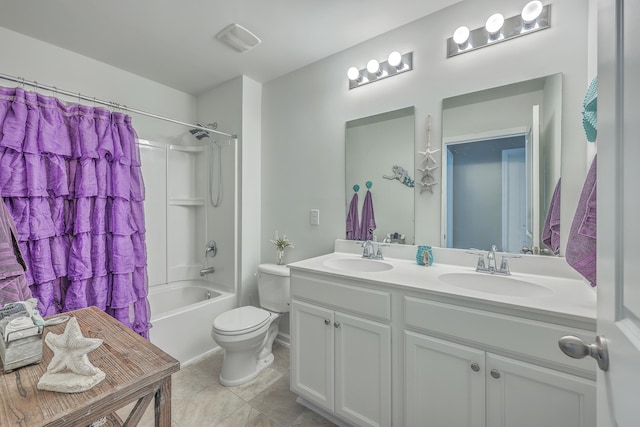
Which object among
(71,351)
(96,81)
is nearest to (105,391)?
(71,351)

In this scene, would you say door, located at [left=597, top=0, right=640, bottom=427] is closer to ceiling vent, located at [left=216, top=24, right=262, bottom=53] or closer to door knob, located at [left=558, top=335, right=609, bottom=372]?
door knob, located at [left=558, top=335, right=609, bottom=372]

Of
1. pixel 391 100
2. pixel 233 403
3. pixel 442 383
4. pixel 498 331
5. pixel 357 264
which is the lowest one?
pixel 233 403

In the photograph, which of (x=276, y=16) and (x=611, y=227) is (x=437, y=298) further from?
(x=276, y=16)

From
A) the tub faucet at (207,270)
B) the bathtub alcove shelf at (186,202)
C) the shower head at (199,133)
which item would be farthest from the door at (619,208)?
the bathtub alcove shelf at (186,202)

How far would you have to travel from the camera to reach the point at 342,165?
82.0 inches

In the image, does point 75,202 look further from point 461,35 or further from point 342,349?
point 461,35

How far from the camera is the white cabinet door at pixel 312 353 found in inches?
57.2

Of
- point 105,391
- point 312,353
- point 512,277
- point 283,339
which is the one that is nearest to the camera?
point 105,391

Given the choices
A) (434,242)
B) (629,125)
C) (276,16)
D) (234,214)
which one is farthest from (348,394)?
(276,16)

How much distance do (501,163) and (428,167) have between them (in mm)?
379

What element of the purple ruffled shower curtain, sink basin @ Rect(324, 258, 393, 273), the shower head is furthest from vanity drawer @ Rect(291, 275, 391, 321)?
the shower head

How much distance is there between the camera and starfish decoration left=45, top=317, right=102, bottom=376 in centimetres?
65

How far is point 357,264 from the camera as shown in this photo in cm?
180

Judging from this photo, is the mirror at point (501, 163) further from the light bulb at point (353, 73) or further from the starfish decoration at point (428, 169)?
the light bulb at point (353, 73)
